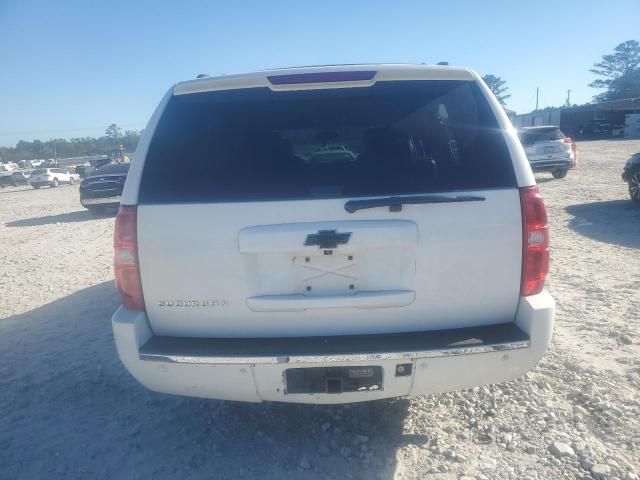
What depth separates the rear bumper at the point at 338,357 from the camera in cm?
215

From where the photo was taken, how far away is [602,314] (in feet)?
14.4

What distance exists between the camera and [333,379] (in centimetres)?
221

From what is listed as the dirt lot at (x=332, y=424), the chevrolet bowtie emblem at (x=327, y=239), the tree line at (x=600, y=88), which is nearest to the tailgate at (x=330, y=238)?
the chevrolet bowtie emblem at (x=327, y=239)

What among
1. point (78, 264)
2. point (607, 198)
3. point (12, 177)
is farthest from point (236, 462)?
point (12, 177)

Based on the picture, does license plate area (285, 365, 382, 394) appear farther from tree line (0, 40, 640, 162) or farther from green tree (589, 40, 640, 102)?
green tree (589, 40, 640, 102)

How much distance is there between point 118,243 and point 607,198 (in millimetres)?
12032

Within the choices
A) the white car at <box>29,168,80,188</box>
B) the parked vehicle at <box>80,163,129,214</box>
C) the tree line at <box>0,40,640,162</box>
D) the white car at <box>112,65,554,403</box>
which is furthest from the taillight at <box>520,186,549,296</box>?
the tree line at <box>0,40,640,162</box>

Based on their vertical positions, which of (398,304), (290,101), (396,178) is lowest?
(398,304)

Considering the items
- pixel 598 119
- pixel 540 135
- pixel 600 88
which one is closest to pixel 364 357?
pixel 540 135

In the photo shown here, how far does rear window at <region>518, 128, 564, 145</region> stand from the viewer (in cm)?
1534

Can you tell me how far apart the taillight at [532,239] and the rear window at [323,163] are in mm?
124

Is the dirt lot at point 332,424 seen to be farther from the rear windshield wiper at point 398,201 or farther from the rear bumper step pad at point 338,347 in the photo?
the rear windshield wiper at point 398,201

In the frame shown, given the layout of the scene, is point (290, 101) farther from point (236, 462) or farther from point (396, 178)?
point (236, 462)

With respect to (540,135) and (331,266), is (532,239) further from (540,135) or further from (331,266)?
(540,135)
